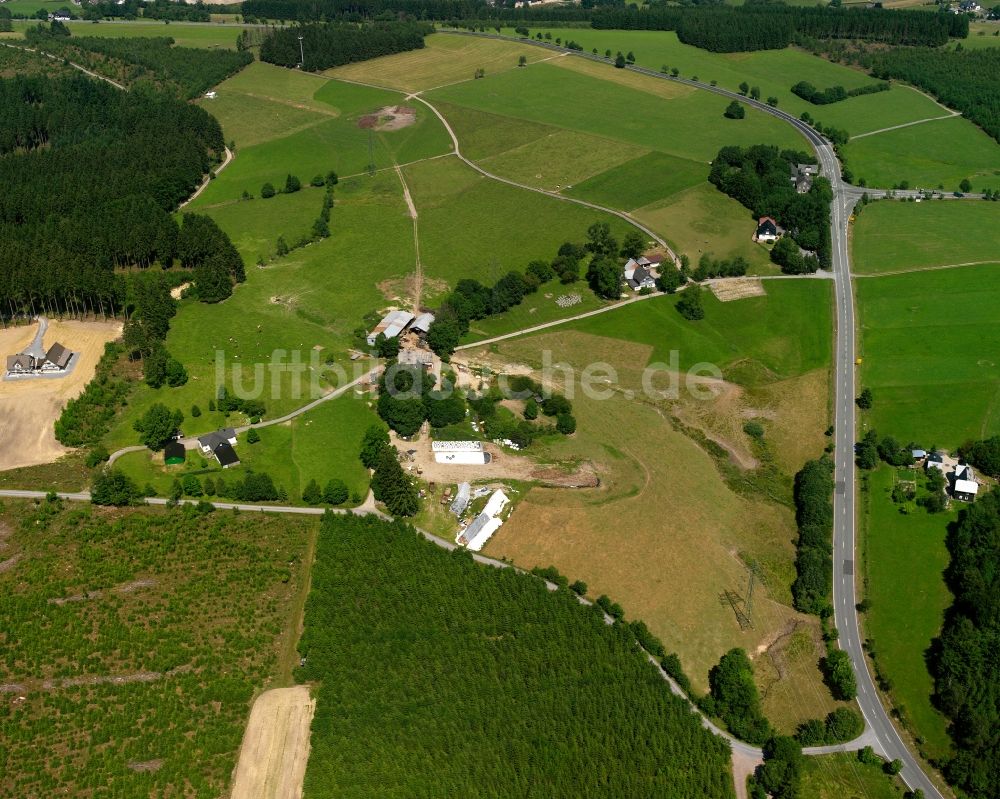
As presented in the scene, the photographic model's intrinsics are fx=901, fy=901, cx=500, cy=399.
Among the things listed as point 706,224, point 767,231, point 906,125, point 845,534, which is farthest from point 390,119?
point 845,534

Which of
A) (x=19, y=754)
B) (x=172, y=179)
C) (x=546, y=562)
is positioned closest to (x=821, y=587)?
(x=546, y=562)

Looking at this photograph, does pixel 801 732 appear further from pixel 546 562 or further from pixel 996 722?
pixel 546 562

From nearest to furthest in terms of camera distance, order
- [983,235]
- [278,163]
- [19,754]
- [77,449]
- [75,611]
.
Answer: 1. [19,754]
2. [75,611]
3. [77,449]
4. [983,235]
5. [278,163]

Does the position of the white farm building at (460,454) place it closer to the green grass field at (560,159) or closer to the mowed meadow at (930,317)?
the mowed meadow at (930,317)

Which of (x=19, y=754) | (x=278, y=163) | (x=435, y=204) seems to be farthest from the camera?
(x=278, y=163)

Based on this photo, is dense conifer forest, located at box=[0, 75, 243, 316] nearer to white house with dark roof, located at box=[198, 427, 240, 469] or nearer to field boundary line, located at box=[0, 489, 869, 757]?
white house with dark roof, located at box=[198, 427, 240, 469]

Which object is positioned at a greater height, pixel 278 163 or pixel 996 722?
pixel 278 163

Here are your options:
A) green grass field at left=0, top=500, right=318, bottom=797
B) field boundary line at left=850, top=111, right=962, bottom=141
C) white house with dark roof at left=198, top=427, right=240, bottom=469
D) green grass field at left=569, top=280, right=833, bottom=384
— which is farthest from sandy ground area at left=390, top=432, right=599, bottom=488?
field boundary line at left=850, top=111, right=962, bottom=141
